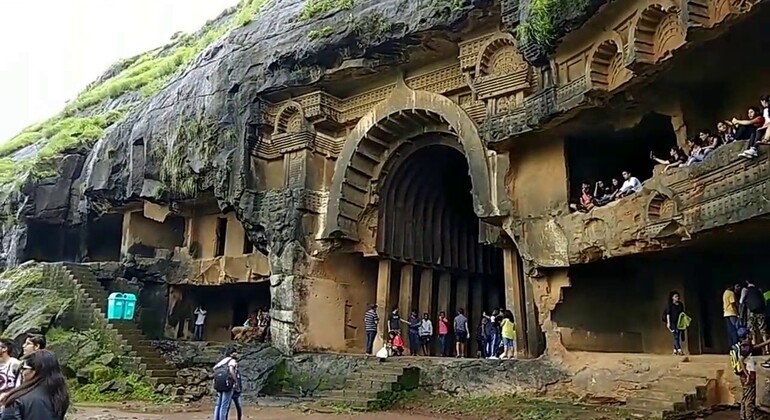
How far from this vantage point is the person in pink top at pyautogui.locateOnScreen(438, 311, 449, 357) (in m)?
19.9

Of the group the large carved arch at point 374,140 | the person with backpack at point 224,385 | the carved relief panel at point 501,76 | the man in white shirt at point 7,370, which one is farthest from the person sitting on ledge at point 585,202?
the man in white shirt at point 7,370

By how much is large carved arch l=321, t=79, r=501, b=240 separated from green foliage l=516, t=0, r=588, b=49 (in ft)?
12.0

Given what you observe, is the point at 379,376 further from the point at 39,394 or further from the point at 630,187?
the point at 39,394

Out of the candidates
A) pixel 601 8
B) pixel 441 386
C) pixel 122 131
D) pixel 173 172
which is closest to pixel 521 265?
pixel 441 386

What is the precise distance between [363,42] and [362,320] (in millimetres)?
8316

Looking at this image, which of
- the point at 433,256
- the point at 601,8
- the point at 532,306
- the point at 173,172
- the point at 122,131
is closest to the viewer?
the point at 601,8

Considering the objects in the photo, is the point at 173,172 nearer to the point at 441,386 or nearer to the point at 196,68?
the point at 196,68

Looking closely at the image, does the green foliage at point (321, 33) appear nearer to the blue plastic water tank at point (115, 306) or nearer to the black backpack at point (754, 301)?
the blue plastic water tank at point (115, 306)

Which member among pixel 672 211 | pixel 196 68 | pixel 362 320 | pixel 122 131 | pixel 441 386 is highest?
pixel 196 68

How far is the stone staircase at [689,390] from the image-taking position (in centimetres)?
1121

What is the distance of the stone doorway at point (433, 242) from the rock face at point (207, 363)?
3.67 metres

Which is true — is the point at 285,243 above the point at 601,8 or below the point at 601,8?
below

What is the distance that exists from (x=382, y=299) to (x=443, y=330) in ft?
6.76

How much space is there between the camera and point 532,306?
16266mm
